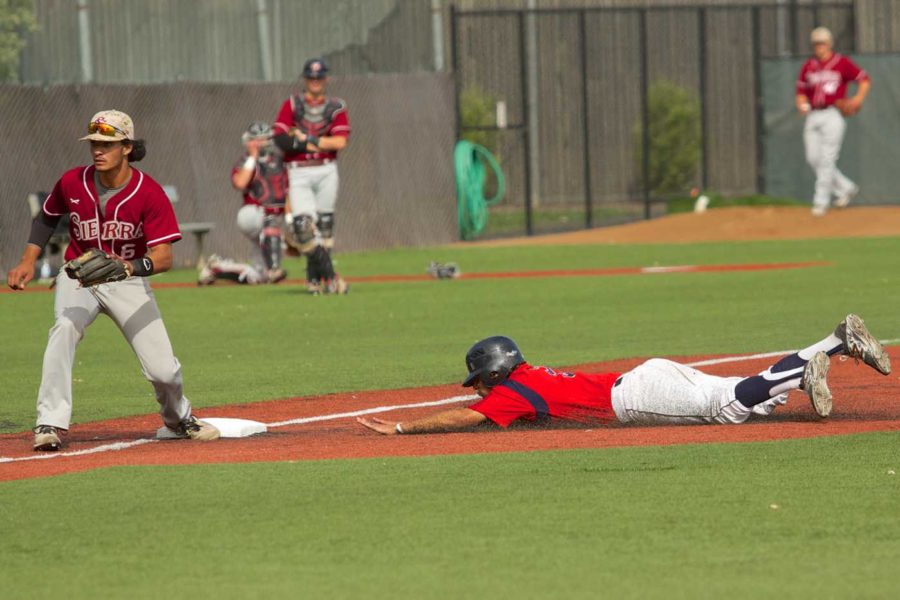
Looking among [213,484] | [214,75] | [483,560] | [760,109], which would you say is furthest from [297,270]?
[483,560]

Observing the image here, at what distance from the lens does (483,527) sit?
6996mm

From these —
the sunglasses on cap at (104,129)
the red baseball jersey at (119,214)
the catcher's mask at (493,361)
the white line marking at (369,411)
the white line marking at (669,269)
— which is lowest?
the white line marking at (669,269)

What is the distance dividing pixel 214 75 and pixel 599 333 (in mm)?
12703

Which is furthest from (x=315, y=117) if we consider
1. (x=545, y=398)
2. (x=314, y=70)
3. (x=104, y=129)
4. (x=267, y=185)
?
(x=545, y=398)

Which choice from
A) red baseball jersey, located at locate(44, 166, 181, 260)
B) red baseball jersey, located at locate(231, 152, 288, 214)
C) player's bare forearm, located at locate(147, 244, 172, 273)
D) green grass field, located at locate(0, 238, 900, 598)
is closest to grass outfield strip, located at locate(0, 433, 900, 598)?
green grass field, located at locate(0, 238, 900, 598)

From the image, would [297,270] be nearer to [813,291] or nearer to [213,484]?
[813,291]

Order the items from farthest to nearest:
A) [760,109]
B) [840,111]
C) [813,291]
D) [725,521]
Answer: [760,109], [840,111], [813,291], [725,521]

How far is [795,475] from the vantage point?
7.89 m

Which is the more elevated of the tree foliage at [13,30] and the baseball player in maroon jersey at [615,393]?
the tree foliage at [13,30]

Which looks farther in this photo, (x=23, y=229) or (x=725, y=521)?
(x=23, y=229)

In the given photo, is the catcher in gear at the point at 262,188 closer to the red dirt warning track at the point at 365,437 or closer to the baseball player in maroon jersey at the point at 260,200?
the baseball player in maroon jersey at the point at 260,200

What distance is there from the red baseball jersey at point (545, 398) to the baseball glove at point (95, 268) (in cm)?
207

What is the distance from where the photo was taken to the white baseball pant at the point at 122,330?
9.54 meters

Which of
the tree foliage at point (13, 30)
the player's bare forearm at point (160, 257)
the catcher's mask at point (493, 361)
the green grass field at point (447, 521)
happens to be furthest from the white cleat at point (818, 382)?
the tree foliage at point (13, 30)
